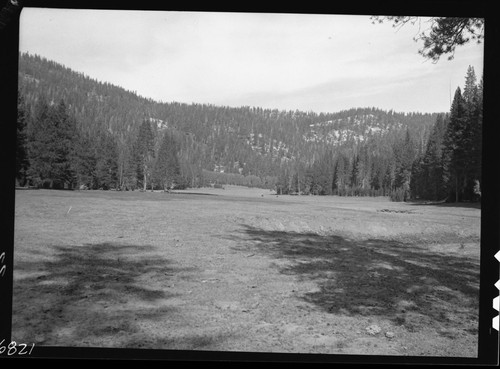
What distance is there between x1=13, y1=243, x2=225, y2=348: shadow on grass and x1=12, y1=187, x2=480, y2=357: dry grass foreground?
0.05 ft

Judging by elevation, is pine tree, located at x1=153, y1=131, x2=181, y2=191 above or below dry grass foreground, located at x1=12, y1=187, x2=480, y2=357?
above

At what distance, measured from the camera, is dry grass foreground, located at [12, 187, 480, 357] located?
168 inches

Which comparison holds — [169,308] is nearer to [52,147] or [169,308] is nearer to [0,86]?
[52,147]

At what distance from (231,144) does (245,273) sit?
277 centimetres

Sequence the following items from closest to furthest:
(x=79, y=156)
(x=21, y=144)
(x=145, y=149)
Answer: (x=21, y=144)
(x=79, y=156)
(x=145, y=149)

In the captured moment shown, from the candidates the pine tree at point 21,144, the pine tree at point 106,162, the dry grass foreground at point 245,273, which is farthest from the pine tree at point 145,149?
the pine tree at point 21,144

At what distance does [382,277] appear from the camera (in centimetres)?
505

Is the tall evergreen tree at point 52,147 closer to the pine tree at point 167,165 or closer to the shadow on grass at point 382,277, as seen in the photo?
the pine tree at point 167,165

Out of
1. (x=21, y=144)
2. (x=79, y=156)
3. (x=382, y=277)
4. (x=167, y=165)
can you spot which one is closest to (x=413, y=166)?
(x=382, y=277)

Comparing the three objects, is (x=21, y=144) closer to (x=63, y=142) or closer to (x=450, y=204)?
(x=63, y=142)

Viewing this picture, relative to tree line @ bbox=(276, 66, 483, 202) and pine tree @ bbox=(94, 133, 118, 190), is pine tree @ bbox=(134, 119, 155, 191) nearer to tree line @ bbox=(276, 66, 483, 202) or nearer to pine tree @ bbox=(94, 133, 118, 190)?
pine tree @ bbox=(94, 133, 118, 190)

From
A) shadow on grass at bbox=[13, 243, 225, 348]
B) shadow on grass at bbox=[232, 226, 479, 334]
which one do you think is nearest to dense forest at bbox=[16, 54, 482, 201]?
shadow on grass at bbox=[232, 226, 479, 334]

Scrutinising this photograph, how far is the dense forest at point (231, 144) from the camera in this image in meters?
4.91

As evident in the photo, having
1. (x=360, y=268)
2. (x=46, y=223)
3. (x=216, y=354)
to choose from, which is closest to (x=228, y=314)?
(x=216, y=354)
